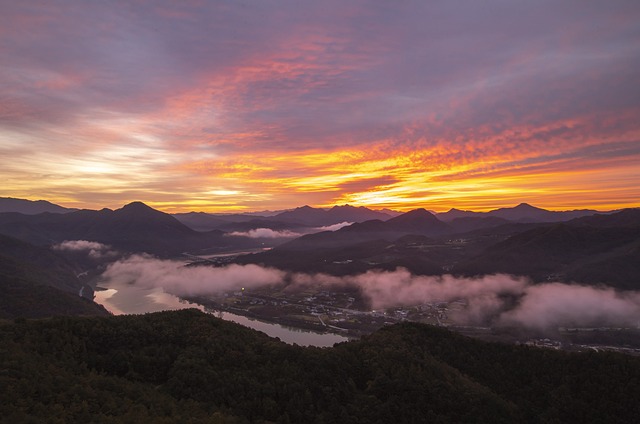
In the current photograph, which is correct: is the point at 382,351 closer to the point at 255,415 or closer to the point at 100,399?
the point at 255,415

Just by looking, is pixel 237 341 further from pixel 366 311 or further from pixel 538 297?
pixel 538 297

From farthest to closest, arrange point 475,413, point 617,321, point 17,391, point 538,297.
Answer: point 538,297, point 617,321, point 475,413, point 17,391

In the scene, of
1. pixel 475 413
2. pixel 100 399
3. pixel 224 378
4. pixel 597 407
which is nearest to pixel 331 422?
pixel 224 378

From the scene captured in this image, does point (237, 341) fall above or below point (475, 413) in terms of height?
above

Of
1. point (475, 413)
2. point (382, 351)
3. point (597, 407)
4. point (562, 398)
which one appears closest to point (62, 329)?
point (382, 351)

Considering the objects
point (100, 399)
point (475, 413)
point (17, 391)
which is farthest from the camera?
point (475, 413)

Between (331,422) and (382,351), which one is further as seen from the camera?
(382,351)

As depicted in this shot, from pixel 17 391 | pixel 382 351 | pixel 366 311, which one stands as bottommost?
pixel 366 311
